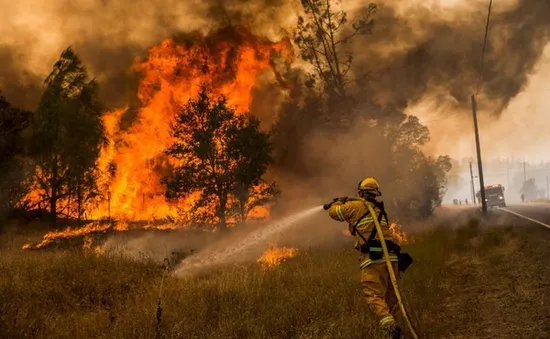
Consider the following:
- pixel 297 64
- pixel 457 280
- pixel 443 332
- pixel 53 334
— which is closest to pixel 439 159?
pixel 297 64

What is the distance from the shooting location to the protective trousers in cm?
538

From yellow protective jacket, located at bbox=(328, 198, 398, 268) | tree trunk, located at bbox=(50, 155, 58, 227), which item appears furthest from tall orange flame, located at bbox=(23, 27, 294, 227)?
yellow protective jacket, located at bbox=(328, 198, 398, 268)

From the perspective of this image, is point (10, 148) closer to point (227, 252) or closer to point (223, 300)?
point (227, 252)

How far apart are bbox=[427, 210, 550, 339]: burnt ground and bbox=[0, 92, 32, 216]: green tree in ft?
60.5

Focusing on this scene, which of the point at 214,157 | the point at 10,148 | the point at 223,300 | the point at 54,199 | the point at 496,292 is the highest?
the point at 10,148

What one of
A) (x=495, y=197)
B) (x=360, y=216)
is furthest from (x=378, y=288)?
(x=495, y=197)

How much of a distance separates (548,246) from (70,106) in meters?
23.3

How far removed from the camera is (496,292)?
795 cm

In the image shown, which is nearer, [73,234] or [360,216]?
[360,216]

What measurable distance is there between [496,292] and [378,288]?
3.66 m

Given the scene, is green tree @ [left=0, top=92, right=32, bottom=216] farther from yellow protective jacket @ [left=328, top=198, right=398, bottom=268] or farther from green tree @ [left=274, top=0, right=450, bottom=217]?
yellow protective jacket @ [left=328, top=198, right=398, bottom=268]

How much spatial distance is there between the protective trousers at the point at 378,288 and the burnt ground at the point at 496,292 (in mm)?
1008

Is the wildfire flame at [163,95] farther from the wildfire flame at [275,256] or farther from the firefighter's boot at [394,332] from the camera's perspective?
the firefighter's boot at [394,332]

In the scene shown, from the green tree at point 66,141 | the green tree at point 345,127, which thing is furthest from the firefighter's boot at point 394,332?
the green tree at point 66,141
